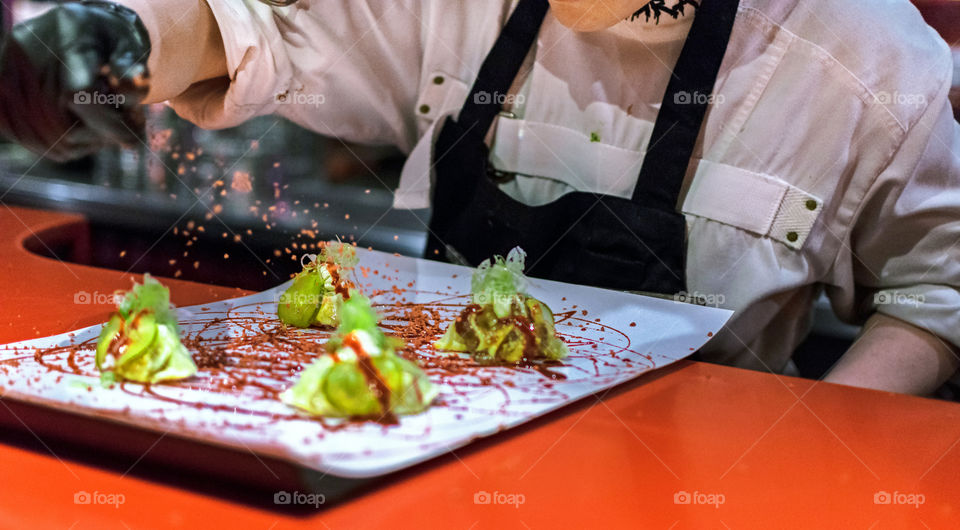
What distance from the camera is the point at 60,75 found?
1.07 m

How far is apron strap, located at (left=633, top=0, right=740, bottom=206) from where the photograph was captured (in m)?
1.42

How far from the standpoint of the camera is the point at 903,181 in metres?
1.36

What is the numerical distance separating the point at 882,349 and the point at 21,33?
1.48 m

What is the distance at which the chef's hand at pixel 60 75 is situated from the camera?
105 cm

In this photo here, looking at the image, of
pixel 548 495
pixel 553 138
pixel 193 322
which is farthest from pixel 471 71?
pixel 548 495

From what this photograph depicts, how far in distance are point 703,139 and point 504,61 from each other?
43cm
